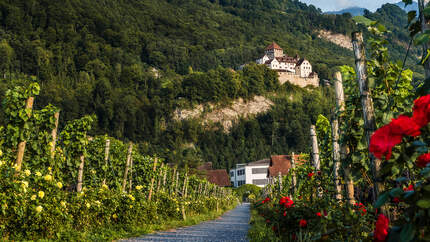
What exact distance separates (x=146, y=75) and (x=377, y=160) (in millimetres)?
111397

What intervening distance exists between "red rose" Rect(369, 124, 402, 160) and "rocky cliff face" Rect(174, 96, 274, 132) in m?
93.1

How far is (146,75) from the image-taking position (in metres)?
112

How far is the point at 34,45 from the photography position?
94.8 metres

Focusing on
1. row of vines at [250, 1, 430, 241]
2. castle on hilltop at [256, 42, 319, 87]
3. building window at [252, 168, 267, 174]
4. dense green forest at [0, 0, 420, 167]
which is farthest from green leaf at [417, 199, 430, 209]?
castle on hilltop at [256, 42, 319, 87]

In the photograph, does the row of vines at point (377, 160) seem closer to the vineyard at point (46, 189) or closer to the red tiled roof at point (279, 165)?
the vineyard at point (46, 189)

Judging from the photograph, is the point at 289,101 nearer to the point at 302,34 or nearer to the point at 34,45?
the point at 34,45

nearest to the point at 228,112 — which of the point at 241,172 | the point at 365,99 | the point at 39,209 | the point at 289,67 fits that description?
the point at 241,172

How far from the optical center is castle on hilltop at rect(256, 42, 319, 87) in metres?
116

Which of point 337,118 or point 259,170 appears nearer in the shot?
point 337,118

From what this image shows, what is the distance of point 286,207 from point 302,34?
635ft

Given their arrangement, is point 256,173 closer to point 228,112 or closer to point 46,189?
point 228,112

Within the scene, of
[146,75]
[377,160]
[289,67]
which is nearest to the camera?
[377,160]

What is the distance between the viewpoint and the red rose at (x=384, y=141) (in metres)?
1.51

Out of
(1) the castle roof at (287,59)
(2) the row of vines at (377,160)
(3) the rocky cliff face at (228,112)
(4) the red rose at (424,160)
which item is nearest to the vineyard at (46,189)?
(2) the row of vines at (377,160)
